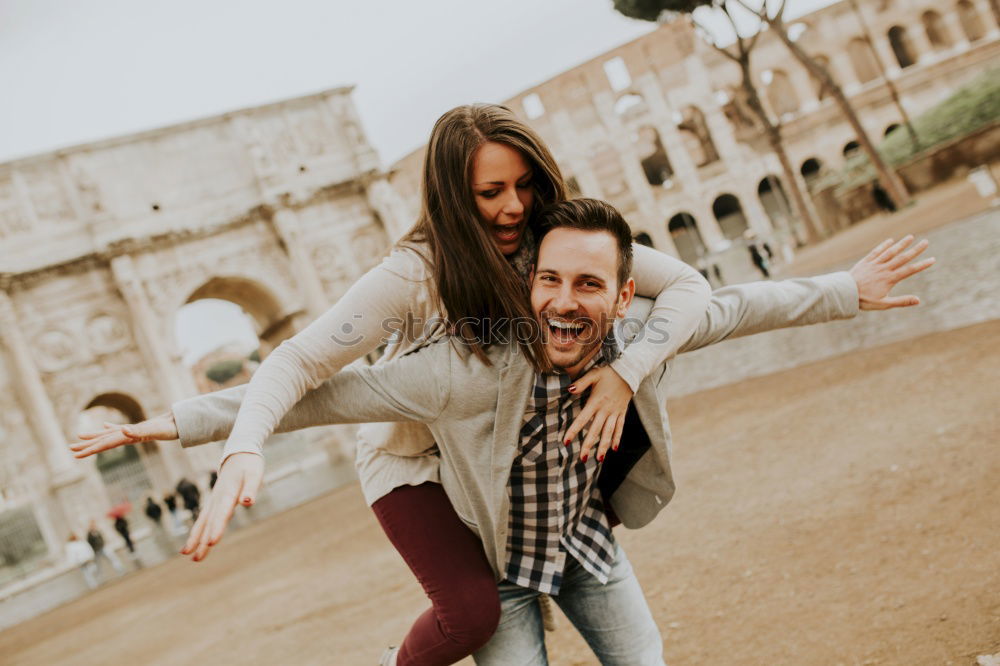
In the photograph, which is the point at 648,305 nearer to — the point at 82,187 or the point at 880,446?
the point at 880,446

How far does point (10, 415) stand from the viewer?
18.4 meters

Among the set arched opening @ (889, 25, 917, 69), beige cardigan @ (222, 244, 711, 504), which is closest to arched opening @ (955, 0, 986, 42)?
arched opening @ (889, 25, 917, 69)

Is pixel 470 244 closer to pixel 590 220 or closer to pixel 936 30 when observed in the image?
pixel 590 220

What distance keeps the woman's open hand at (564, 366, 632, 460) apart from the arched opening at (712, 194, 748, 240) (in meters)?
36.5

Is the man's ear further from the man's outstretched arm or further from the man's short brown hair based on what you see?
the man's outstretched arm

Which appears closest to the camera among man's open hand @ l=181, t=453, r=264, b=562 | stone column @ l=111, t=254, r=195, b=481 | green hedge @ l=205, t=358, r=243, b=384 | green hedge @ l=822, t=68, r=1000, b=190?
man's open hand @ l=181, t=453, r=264, b=562

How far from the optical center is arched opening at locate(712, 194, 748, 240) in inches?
1441

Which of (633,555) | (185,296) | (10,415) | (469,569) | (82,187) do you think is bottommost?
(633,555)

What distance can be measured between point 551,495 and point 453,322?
53 centimetres

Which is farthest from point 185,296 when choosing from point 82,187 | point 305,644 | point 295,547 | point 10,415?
point 305,644

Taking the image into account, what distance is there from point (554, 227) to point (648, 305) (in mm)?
438

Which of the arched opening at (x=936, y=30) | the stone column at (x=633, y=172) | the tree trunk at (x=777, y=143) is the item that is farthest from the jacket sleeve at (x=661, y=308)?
the arched opening at (x=936, y=30)

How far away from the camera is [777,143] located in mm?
25953

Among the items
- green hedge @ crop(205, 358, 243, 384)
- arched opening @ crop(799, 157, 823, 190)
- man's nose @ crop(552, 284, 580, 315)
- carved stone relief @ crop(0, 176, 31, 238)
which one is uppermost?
carved stone relief @ crop(0, 176, 31, 238)
